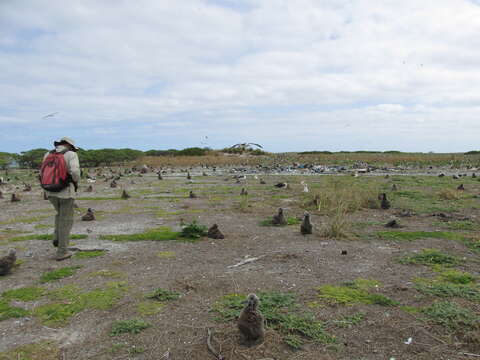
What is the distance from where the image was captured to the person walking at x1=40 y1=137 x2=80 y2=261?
7.59 meters

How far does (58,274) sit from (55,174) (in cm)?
206

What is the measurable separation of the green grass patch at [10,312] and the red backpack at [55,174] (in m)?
2.64

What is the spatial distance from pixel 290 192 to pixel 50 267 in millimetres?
12581

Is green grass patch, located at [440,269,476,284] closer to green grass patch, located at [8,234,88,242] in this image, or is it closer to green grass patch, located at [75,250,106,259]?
green grass patch, located at [75,250,106,259]

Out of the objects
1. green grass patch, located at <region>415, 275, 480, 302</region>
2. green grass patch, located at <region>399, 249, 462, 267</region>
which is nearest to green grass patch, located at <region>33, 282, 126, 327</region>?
green grass patch, located at <region>415, 275, 480, 302</region>

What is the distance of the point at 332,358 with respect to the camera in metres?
4.15

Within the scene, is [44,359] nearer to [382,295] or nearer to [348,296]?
[348,296]

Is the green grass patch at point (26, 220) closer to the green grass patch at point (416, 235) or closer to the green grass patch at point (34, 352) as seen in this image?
the green grass patch at point (34, 352)

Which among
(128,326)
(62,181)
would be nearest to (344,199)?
(62,181)

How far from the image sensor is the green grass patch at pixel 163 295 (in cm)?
580

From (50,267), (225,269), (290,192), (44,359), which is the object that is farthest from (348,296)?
(290,192)

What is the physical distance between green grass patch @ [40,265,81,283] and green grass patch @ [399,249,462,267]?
6623 millimetres

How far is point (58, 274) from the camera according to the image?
22.9 ft

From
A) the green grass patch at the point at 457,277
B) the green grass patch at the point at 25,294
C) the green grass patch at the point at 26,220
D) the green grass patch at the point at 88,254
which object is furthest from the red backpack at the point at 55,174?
the green grass patch at the point at 457,277
